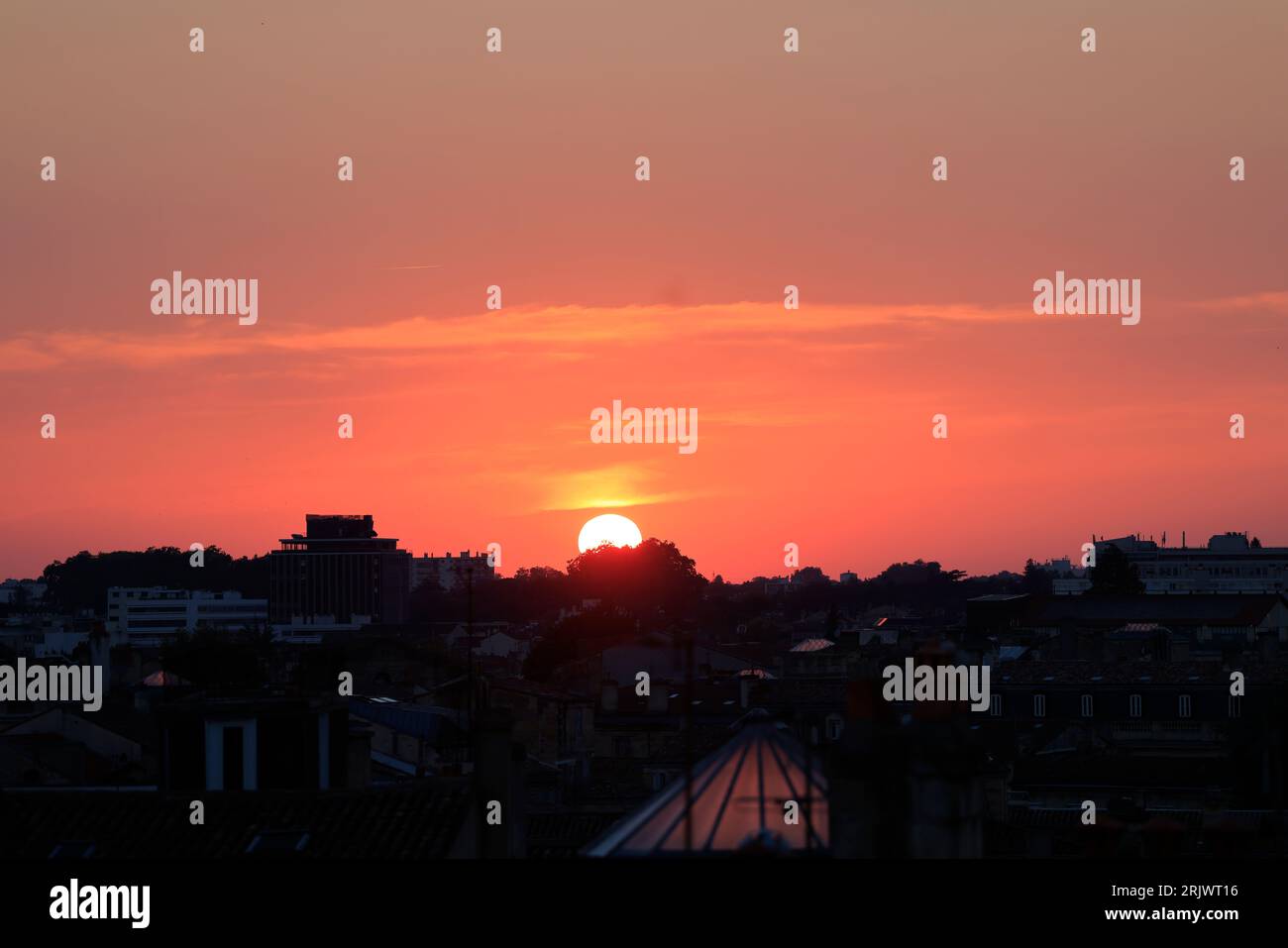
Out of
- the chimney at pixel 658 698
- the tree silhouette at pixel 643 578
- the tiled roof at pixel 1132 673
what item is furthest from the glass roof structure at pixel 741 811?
the tree silhouette at pixel 643 578

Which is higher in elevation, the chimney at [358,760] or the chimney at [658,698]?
the chimney at [358,760]

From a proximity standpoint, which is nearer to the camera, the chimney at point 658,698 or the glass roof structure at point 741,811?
the glass roof structure at point 741,811

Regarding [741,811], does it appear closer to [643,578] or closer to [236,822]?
[236,822]

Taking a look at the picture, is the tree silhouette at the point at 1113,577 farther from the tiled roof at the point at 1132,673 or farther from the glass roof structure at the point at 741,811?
the glass roof structure at the point at 741,811

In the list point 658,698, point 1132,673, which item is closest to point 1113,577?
point 1132,673

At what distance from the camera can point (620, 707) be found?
79375mm

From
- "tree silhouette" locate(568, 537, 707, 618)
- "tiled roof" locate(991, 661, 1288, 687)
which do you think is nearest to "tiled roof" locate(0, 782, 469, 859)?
"tiled roof" locate(991, 661, 1288, 687)

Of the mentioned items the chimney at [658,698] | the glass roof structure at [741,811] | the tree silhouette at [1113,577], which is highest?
the tree silhouette at [1113,577]

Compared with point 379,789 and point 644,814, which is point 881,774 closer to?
point 644,814

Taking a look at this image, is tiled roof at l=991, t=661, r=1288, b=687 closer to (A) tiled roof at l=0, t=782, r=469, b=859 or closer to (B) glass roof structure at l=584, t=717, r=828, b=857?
(A) tiled roof at l=0, t=782, r=469, b=859
